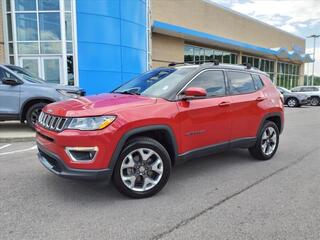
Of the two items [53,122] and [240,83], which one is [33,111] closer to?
[53,122]

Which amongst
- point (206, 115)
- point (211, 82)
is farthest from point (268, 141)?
point (206, 115)

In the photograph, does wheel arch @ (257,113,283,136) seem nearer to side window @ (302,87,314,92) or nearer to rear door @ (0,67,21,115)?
rear door @ (0,67,21,115)

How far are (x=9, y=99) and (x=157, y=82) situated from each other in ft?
17.2

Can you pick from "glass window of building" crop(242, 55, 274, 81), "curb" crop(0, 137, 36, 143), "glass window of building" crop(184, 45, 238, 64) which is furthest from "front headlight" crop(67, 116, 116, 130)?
"glass window of building" crop(242, 55, 274, 81)

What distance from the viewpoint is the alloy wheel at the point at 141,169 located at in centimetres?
365

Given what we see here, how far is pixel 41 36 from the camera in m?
14.8

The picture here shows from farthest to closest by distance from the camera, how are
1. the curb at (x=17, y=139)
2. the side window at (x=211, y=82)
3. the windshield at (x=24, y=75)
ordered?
the windshield at (x=24, y=75) → the curb at (x=17, y=139) → the side window at (x=211, y=82)

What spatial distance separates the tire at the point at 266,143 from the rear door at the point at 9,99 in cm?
618

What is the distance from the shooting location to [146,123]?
3.65 meters

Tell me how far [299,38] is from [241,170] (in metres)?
51.3

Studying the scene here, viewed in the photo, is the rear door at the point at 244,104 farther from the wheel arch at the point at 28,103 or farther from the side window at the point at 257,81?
the wheel arch at the point at 28,103

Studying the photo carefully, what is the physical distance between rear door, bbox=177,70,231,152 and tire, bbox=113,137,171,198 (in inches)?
A: 17.1

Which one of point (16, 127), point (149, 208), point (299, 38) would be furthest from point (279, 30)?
point (149, 208)

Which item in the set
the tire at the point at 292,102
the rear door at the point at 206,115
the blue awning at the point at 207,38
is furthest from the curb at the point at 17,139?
the tire at the point at 292,102
